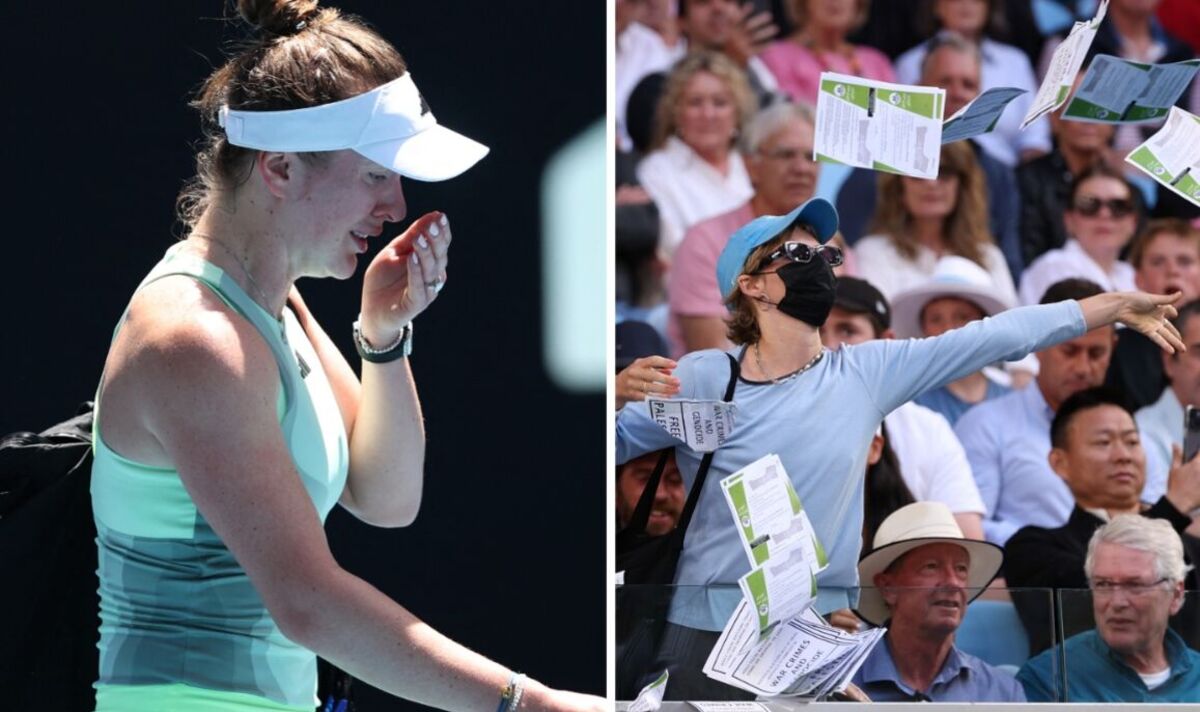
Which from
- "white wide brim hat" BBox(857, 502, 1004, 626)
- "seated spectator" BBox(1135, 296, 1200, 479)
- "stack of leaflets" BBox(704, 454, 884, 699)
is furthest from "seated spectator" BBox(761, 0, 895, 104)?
"stack of leaflets" BBox(704, 454, 884, 699)

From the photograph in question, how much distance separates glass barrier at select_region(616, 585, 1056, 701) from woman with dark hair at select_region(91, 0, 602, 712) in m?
0.78

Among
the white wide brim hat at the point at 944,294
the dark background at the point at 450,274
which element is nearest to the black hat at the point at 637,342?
the white wide brim hat at the point at 944,294

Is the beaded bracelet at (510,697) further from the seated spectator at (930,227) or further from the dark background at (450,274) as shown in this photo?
the seated spectator at (930,227)

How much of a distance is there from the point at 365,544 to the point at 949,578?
1.09 meters

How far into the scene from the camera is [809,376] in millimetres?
2736

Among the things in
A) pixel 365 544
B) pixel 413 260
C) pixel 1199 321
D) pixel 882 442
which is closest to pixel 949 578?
pixel 882 442

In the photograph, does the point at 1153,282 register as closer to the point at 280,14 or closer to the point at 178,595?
the point at 280,14

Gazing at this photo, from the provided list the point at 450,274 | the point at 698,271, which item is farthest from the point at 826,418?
the point at 698,271

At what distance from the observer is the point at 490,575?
2.41m

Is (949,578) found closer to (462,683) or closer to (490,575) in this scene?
(490,575)

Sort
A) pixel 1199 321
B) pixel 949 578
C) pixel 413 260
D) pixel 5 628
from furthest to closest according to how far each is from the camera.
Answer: pixel 1199 321 → pixel 949 578 → pixel 413 260 → pixel 5 628

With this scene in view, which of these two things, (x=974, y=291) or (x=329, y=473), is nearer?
(x=329, y=473)

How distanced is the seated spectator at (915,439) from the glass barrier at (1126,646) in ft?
3.81

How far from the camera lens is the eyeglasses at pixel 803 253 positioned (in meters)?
2.70
